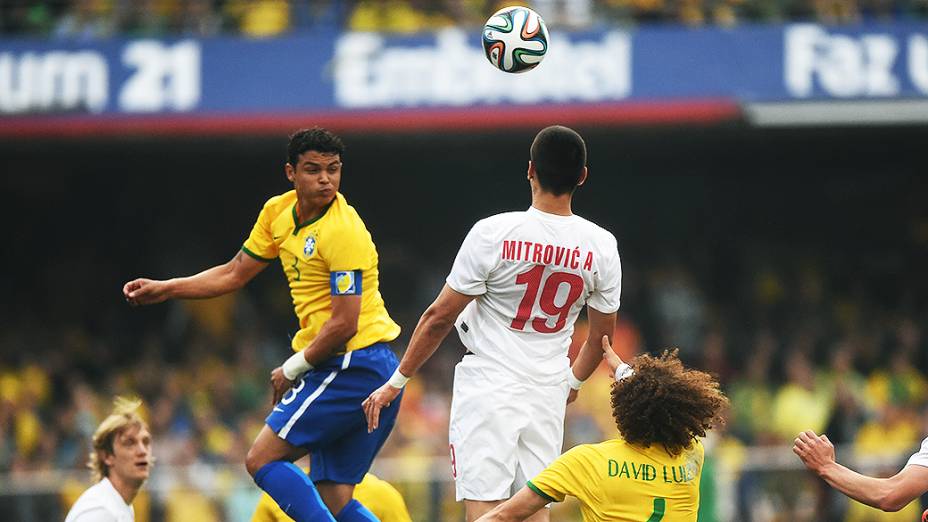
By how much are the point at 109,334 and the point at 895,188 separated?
32.9ft

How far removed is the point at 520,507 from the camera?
18.3ft

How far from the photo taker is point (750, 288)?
17406 millimetres

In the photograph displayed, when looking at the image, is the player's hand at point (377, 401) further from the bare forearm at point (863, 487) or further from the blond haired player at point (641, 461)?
the bare forearm at point (863, 487)

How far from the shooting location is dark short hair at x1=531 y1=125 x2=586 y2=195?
6.24 metres

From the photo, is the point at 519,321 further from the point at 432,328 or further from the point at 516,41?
the point at 516,41

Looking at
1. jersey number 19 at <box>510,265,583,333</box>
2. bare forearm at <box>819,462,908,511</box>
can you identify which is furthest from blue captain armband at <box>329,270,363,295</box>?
bare forearm at <box>819,462,908,511</box>

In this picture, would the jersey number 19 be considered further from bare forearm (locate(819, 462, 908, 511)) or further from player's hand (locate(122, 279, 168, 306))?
player's hand (locate(122, 279, 168, 306))

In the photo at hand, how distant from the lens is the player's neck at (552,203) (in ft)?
20.9

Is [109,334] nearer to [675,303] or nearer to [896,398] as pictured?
[675,303]

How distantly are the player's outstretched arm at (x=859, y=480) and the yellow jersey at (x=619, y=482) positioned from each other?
564 mm

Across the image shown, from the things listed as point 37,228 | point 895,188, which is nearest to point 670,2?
point 895,188

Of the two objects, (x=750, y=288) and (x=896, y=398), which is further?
(x=750, y=288)

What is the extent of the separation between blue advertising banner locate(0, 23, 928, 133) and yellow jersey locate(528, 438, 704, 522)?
9536 millimetres

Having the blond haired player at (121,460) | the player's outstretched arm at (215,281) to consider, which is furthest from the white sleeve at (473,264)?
the blond haired player at (121,460)
